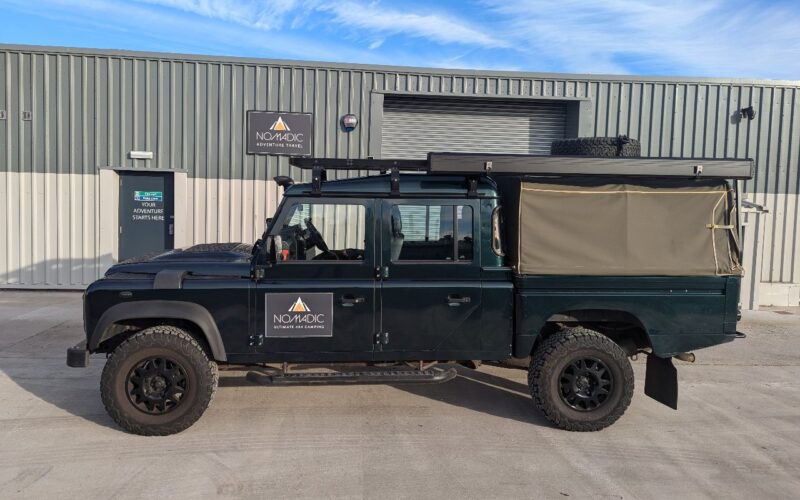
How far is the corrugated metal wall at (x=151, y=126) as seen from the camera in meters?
10.2

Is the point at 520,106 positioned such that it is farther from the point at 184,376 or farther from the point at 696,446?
the point at 184,376

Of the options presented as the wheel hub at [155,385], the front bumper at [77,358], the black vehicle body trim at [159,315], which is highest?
the black vehicle body trim at [159,315]

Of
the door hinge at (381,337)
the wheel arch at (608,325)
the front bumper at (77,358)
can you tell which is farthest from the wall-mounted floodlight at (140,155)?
the wheel arch at (608,325)

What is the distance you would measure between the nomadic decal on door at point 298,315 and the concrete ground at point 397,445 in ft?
2.68

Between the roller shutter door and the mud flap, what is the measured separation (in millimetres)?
7037

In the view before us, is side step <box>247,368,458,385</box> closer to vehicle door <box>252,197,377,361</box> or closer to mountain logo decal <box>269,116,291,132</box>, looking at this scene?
vehicle door <box>252,197,377,361</box>

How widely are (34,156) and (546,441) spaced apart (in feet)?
34.2

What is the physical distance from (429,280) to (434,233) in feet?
1.28

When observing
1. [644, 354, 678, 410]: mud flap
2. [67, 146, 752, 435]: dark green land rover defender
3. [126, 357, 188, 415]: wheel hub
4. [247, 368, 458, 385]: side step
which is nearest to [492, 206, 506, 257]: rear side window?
[67, 146, 752, 435]: dark green land rover defender

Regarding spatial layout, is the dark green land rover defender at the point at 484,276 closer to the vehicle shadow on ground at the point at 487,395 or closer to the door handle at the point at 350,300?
the door handle at the point at 350,300

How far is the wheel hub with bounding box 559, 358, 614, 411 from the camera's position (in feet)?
14.8

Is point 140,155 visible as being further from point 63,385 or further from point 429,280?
point 429,280

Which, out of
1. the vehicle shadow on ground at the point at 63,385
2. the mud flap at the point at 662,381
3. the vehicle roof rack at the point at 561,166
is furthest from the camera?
the vehicle shadow on ground at the point at 63,385

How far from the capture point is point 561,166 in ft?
14.8
